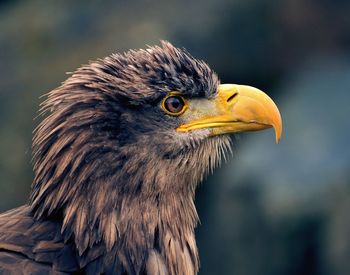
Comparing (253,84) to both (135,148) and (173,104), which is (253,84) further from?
(135,148)

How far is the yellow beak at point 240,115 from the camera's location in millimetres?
4398

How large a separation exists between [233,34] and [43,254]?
6.59 m

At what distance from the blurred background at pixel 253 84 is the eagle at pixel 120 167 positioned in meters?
4.48

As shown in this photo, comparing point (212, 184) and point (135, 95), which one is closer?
point (135, 95)

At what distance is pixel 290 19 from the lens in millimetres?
10695

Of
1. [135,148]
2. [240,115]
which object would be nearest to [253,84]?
[240,115]

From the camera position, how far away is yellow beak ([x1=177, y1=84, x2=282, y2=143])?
14.4ft

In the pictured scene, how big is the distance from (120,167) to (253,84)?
6.17 meters

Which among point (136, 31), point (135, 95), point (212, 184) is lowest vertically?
point (212, 184)

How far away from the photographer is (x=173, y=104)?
14.3ft

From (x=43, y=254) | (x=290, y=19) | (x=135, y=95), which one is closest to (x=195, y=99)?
(x=135, y=95)

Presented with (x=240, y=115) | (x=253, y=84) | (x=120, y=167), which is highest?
(x=253, y=84)

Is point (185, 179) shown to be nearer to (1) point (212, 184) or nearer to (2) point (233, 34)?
(1) point (212, 184)

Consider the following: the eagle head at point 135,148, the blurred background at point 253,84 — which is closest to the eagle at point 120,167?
the eagle head at point 135,148
